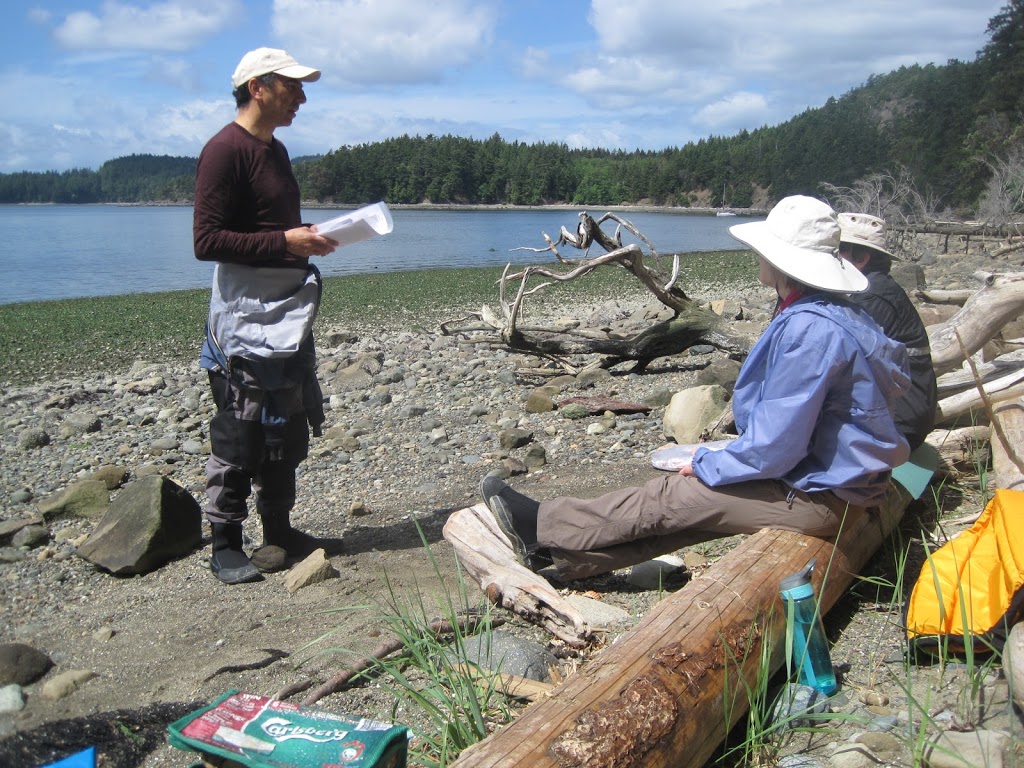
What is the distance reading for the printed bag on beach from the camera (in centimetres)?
197

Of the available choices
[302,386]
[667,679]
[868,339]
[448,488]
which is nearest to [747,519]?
[868,339]

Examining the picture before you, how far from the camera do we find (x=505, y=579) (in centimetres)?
354

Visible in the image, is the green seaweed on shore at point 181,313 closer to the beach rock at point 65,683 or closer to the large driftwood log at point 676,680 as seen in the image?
the beach rock at point 65,683

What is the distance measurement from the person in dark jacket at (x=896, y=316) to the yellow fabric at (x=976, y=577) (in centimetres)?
115

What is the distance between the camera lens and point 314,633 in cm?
364

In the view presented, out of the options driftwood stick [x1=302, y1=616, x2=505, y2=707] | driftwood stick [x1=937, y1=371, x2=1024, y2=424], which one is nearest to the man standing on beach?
driftwood stick [x1=302, y1=616, x2=505, y2=707]

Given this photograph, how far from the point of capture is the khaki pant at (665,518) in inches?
131

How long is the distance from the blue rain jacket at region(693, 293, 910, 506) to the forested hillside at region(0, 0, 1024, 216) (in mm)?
26078

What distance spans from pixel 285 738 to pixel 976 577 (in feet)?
6.85

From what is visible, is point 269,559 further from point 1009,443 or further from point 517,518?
point 1009,443

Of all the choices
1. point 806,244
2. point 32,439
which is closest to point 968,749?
point 806,244

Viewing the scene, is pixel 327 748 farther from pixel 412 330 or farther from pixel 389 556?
pixel 412 330

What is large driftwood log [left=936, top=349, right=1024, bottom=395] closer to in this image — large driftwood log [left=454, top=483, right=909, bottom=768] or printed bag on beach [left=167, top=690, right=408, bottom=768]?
large driftwood log [left=454, top=483, right=909, bottom=768]

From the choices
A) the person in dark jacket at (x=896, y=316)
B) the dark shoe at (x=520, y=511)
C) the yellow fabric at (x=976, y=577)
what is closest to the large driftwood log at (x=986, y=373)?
the person in dark jacket at (x=896, y=316)
